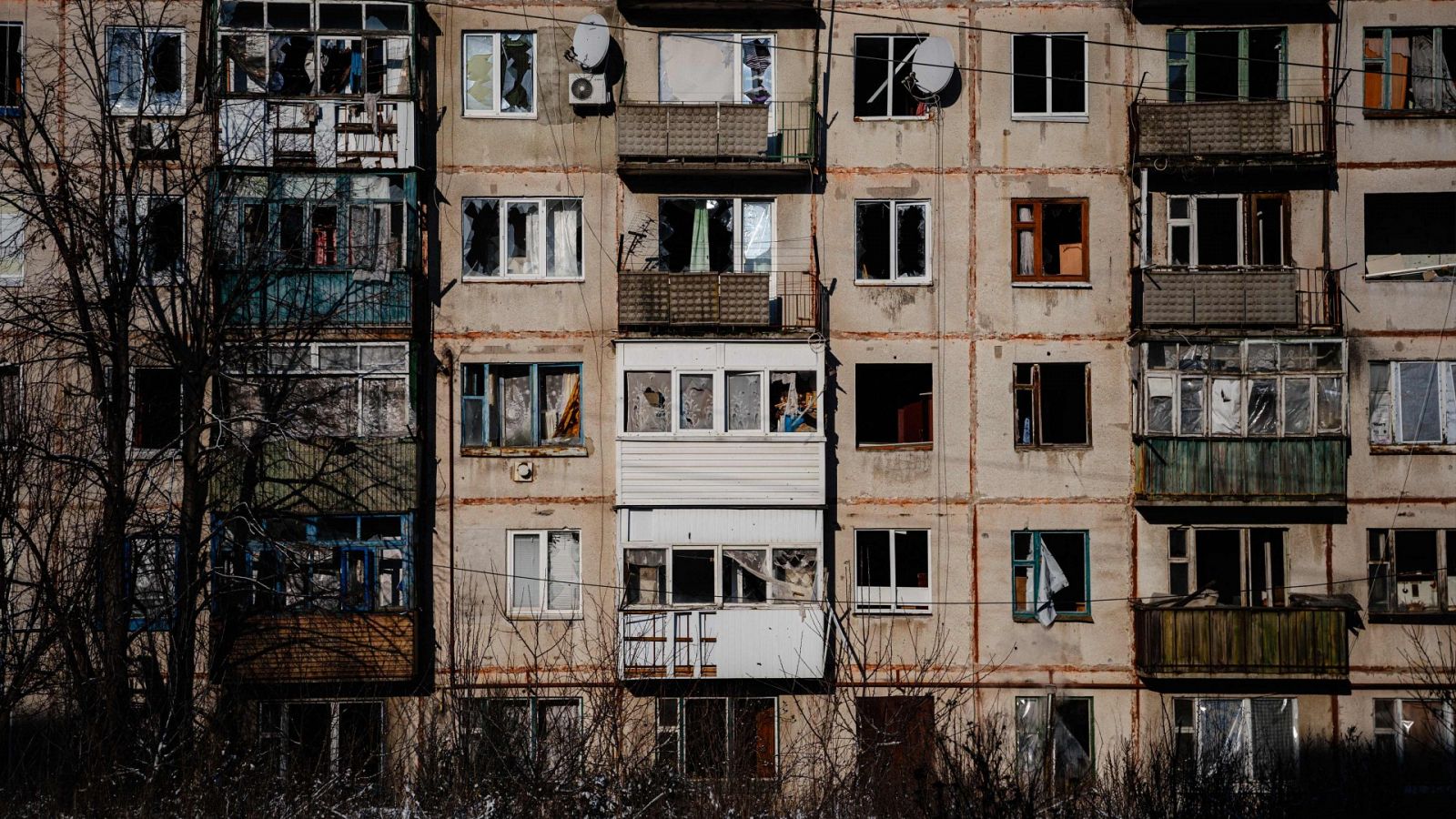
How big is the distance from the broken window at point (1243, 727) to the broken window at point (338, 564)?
12.7m

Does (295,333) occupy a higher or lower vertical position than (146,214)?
lower

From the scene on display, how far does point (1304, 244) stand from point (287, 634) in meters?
17.6

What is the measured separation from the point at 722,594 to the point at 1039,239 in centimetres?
781

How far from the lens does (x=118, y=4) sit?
24734mm

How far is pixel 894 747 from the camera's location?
2386 cm

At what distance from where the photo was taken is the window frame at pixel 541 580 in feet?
81.1

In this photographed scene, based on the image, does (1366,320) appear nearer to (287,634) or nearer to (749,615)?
(749,615)

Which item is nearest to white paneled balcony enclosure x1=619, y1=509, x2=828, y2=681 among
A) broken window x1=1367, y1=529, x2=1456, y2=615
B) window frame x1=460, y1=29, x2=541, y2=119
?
window frame x1=460, y1=29, x2=541, y2=119

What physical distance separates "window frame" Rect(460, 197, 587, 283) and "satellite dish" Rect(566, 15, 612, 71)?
2.23 metres

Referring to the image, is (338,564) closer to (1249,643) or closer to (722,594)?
(722,594)

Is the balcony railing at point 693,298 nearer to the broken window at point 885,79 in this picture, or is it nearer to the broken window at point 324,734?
the broken window at point 885,79

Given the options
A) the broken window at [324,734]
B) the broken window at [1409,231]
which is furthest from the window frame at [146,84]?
the broken window at [1409,231]

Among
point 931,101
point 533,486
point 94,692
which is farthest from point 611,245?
point 94,692

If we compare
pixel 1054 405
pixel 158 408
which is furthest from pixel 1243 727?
pixel 158 408
